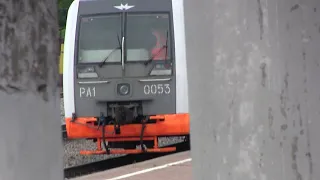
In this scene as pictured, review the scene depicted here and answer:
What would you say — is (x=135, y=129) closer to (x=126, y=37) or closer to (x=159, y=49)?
(x=159, y=49)

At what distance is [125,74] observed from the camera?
10328 mm

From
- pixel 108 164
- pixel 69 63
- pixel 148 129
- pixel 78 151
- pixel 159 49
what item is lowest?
pixel 108 164

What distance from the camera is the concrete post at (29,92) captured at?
2.00m

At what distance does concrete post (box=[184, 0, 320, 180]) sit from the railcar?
7520mm

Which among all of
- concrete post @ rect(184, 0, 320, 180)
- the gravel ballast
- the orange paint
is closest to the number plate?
the orange paint

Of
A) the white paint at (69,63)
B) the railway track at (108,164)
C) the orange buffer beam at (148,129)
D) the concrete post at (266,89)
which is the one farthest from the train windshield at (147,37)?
the concrete post at (266,89)

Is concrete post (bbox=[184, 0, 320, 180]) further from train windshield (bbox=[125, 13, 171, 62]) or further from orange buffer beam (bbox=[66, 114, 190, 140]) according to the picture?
train windshield (bbox=[125, 13, 171, 62])

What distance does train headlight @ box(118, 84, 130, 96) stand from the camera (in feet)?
33.5

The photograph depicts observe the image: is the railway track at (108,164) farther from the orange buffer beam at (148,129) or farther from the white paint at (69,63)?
the white paint at (69,63)

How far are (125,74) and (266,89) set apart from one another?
7872 millimetres

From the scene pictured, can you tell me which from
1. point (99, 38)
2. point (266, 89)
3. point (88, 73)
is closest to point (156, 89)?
point (88, 73)

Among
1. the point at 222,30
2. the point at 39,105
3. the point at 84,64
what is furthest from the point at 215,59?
the point at 84,64

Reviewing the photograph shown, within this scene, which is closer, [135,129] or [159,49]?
[135,129]

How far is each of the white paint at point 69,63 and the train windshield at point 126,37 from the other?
14cm
